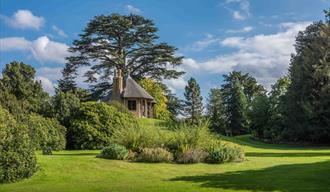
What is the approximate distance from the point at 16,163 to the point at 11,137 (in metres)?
1.09

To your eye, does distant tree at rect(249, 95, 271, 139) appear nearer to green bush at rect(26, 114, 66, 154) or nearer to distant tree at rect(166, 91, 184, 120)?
distant tree at rect(166, 91, 184, 120)

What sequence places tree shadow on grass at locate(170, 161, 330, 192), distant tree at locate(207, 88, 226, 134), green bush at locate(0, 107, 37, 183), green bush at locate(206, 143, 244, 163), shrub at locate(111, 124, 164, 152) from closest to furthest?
tree shadow on grass at locate(170, 161, 330, 192)
green bush at locate(0, 107, 37, 183)
green bush at locate(206, 143, 244, 163)
shrub at locate(111, 124, 164, 152)
distant tree at locate(207, 88, 226, 134)

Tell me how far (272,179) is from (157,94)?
43.8 m

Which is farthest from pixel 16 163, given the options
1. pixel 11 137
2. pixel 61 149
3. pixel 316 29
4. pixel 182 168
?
pixel 316 29

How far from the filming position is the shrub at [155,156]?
58.7 feet

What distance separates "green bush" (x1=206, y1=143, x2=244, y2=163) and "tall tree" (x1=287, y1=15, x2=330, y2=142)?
21.7 m

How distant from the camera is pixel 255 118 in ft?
166

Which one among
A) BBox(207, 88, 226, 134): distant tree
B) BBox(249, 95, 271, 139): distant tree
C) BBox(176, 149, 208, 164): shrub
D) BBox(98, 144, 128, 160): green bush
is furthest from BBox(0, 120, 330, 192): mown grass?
BBox(207, 88, 226, 134): distant tree

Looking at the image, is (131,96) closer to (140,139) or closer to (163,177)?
(140,139)

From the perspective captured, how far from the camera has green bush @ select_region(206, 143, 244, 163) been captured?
59.0 feet

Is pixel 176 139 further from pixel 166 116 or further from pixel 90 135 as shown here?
pixel 166 116

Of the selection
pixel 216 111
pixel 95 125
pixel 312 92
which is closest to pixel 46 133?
pixel 95 125

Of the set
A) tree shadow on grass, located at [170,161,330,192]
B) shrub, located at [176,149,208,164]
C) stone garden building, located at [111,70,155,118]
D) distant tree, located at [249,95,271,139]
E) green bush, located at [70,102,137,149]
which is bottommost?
tree shadow on grass, located at [170,161,330,192]

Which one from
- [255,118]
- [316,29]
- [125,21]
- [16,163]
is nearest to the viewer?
[16,163]
